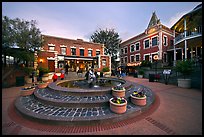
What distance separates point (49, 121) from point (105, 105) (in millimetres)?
2478

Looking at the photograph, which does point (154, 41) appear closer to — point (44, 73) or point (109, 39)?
point (109, 39)

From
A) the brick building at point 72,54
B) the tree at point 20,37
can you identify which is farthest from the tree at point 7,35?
the brick building at point 72,54

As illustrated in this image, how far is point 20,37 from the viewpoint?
9711 millimetres

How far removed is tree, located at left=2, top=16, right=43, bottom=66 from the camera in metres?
8.91

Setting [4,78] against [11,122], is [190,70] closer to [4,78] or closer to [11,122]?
[11,122]

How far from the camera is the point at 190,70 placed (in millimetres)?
8523

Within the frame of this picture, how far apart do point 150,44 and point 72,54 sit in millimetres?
18777

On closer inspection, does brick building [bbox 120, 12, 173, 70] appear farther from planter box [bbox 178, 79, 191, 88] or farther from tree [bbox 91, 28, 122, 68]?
planter box [bbox 178, 79, 191, 88]

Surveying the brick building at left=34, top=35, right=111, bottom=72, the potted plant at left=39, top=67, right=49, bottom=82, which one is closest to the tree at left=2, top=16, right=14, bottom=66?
the potted plant at left=39, top=67, right=49, bottom=82

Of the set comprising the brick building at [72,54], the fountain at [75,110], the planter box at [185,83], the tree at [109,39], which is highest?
the tree at [109,39]

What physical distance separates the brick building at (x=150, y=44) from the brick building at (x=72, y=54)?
8.60 m

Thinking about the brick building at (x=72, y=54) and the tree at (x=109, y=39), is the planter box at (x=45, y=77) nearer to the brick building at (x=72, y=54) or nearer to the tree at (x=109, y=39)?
the brick building at (x=72, y=54)

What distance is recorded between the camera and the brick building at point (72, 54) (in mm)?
17531

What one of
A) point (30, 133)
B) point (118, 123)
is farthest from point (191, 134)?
point (30, 133)
